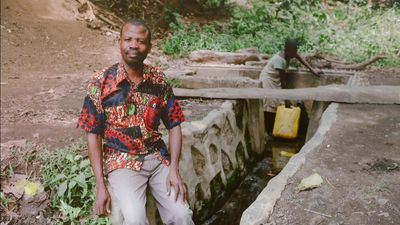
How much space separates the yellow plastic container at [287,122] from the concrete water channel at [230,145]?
216 millimetres

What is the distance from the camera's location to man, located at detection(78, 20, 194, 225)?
257 cm

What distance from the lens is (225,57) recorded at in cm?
847

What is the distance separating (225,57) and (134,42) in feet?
19.6

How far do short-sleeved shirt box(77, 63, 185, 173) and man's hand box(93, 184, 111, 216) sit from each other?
6.4 inches

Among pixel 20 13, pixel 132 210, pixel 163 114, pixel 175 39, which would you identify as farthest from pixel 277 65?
pixel 20 13

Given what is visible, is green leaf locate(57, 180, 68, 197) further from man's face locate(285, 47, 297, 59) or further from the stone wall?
man's face locate(285, 47, 297, 59)

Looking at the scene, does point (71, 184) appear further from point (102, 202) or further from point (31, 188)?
point (102, 202)

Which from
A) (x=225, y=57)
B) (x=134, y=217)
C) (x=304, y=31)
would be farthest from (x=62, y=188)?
(x=304, y=31)

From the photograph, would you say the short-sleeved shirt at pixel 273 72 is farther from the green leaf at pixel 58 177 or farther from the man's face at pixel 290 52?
the green leaf at pixel 58 177

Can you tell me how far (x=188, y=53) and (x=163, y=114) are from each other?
21.8 ft

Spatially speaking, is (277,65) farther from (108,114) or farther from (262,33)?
(108,114)

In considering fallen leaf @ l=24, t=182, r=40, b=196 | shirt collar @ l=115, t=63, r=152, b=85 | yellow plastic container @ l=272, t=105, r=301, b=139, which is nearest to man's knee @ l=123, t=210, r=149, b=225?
shirt collar @ l=115, t=63, r=152, b=85

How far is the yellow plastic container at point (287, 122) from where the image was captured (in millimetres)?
6457

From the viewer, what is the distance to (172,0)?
41.1ft
